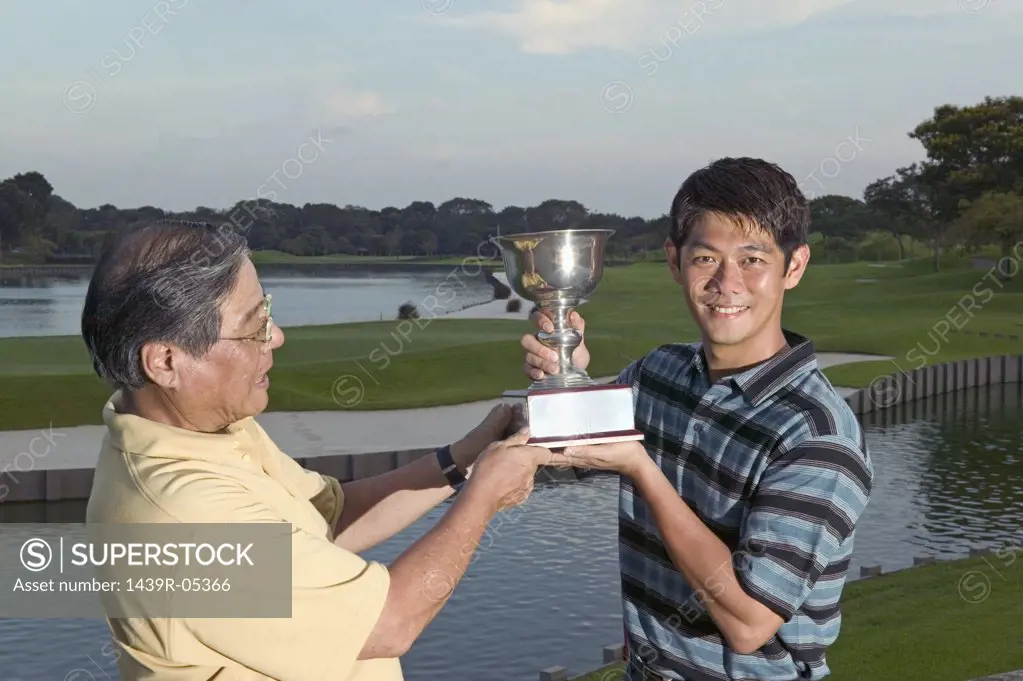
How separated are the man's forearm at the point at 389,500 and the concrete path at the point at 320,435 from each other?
12.2 meters

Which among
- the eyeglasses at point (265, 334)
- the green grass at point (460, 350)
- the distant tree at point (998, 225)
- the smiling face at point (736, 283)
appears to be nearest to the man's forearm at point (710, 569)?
the smiling face at point (736, 283)

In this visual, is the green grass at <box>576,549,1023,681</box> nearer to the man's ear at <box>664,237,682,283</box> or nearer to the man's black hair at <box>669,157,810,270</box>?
the man's ear at <box>664,237,682,283</box>

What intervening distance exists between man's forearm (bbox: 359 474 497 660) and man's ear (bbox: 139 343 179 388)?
0.69m

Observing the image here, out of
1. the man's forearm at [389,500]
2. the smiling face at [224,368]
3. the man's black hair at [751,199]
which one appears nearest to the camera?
the smiling face at [224,368]

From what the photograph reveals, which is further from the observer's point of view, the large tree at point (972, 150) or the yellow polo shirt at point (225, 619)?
the large tree at point (972, 150)

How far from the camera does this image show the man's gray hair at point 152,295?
8.19 feet

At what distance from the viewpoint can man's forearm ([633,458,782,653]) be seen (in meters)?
2.53

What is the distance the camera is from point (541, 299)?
331 cm

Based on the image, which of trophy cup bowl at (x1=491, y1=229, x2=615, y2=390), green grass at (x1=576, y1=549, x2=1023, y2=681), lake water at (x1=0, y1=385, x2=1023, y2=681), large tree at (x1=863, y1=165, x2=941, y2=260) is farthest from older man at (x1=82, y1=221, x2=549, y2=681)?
large tree at (x1=863, y1=165, x2=941, y2=260)

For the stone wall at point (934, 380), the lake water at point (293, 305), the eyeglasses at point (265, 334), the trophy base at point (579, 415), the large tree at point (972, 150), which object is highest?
the large tree at point (972, 150)

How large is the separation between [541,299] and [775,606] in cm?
119

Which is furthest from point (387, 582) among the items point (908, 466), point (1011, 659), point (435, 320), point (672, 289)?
point (672, 289)

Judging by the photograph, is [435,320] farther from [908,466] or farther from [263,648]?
[263,648]

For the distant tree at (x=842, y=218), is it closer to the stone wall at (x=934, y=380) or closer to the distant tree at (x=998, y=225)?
the distant tree at (x=998, y=225)
